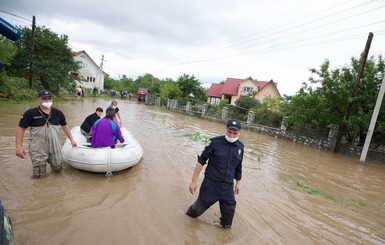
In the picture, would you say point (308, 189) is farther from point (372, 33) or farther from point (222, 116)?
point (222, 116)

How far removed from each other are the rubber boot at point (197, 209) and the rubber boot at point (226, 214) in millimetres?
287

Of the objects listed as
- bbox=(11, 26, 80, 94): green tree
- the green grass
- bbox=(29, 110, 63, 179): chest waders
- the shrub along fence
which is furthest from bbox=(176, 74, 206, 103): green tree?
bbox=(29, 110, 63, 179): chest waders

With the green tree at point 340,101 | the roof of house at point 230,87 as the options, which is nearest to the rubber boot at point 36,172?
the green tree at point 340,101

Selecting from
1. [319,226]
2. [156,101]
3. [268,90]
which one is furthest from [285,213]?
[268,90]

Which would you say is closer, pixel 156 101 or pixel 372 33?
pixel 372 33

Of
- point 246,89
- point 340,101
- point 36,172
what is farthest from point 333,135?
point 246,89

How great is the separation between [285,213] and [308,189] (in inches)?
82.6

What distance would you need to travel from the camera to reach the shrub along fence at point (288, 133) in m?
13.8

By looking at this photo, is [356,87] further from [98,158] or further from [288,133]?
[98,158]

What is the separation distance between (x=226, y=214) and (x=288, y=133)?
15431 millimetres

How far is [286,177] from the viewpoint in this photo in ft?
25.6

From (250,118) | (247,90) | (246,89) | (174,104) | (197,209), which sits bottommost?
(197,209)

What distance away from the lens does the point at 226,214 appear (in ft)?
12.6

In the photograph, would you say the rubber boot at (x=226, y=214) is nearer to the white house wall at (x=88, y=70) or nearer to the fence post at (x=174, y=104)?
the fence post at (x=174, y=104)
